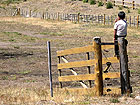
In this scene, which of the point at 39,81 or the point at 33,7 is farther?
the point at 33,7

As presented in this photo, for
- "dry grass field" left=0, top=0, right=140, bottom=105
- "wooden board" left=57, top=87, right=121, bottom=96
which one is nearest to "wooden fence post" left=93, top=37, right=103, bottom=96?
"wooden board" left=57, top=87, right=121, bottom=96

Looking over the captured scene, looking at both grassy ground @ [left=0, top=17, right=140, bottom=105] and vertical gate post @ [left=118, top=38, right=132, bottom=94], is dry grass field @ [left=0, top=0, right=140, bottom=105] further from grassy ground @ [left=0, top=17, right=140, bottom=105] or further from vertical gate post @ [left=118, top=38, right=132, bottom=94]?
vertical gate post @ [left=118, top=38, right=132, bottom=94]

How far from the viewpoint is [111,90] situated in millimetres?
10922

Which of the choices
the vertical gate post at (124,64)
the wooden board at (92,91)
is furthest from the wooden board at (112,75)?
the wooden board at (92,91)

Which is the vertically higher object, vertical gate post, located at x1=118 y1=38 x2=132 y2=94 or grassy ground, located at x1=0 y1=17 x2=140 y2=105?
vertical gate post, located at x1=118 y1=38 x2=132 y2=94

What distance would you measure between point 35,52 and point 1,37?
10409mm

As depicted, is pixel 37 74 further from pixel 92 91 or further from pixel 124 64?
pixel 124 64

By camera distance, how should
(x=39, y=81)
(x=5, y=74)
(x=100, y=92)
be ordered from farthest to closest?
(x=5, y=74) → (x=39, y=81) → (x=100, y=92)

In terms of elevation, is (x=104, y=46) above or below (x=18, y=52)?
above

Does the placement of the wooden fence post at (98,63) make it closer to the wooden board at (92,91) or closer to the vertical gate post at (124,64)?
the wooden board at (92,91)

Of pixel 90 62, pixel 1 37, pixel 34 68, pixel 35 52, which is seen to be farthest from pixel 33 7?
pixel 90 62

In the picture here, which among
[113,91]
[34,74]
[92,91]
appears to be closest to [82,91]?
[92,91]

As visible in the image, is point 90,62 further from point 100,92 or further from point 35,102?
point 35,102

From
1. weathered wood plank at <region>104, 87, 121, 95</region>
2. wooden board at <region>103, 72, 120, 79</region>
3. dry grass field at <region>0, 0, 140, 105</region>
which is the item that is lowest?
dry grass field at <region>0, 0, 140, 105</region>
